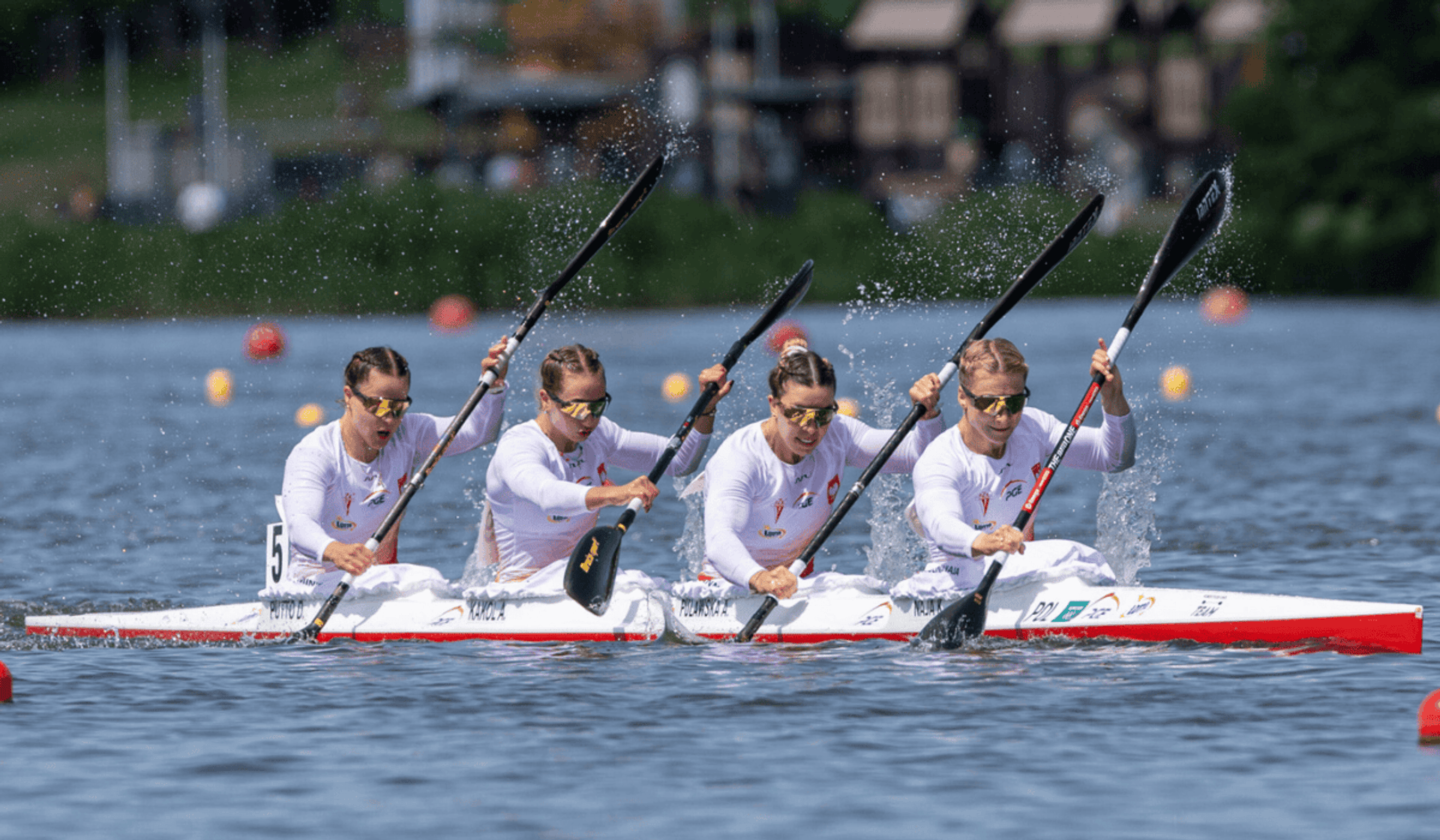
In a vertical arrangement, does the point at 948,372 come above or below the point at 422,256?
below

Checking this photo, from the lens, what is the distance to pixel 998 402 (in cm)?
1021

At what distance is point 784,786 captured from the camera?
315 inches

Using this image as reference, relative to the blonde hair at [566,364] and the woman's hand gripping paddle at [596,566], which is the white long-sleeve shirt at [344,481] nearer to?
the blonde hair at [566,364]

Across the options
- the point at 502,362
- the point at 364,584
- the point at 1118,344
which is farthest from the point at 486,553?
the point at 1118,344

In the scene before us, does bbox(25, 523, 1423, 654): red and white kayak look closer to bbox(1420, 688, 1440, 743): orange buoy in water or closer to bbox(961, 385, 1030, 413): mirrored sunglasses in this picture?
bbox(961, 385, 1030, 413): mirrored sunglasses

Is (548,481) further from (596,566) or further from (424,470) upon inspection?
(424,470)

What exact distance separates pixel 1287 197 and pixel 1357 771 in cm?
4582

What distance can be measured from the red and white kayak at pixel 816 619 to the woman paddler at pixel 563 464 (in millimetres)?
386

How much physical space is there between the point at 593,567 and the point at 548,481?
51cm

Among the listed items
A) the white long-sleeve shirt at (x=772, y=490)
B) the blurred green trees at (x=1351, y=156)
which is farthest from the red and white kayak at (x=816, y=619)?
the blurred green trees at (x=1351, y=156)

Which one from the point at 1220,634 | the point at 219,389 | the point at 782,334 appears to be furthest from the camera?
the point at 219,389

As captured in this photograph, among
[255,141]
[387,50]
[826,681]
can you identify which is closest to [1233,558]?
[826,681]

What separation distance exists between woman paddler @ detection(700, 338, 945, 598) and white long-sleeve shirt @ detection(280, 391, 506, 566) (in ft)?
5.84

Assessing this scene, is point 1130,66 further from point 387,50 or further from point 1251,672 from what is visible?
point 1251,672
